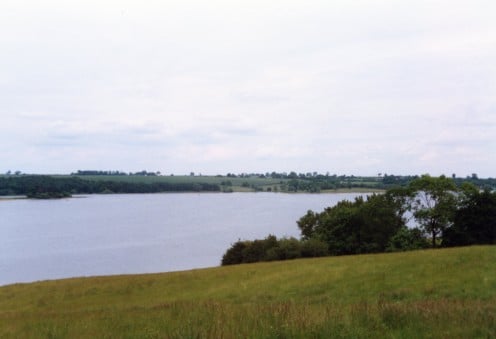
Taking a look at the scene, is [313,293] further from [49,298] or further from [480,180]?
[480,180]

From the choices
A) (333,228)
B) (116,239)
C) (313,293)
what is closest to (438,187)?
(333,228)

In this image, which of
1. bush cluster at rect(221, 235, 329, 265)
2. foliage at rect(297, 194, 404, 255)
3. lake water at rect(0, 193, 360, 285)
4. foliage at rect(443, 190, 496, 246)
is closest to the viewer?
bush cluster at rect(221, 235, 329, 265)

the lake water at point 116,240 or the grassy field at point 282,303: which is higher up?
the grassy field at point 282,303

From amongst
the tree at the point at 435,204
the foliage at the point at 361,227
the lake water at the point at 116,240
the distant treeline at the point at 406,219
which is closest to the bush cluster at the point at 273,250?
the distant treeline at the point at 406,219

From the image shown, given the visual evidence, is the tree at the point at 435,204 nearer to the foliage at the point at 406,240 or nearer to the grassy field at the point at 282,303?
the foliage at the point at 406,240

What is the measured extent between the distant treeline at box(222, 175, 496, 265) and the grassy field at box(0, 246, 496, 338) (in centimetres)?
2488

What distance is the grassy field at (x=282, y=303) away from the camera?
281 inches

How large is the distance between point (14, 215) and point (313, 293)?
158789mm

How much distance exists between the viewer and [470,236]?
175ft

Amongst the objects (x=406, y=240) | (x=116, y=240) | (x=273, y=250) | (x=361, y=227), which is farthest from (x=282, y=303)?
(x=116, y=240)

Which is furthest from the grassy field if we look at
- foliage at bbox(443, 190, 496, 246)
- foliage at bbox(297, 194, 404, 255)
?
foliage at bbox(443, 190, 496, 246)

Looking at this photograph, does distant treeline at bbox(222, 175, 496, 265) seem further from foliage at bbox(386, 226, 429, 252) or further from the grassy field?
the grassy field

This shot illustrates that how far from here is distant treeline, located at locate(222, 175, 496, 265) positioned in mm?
52938

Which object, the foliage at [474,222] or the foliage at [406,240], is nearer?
the foliage at [474,222]
